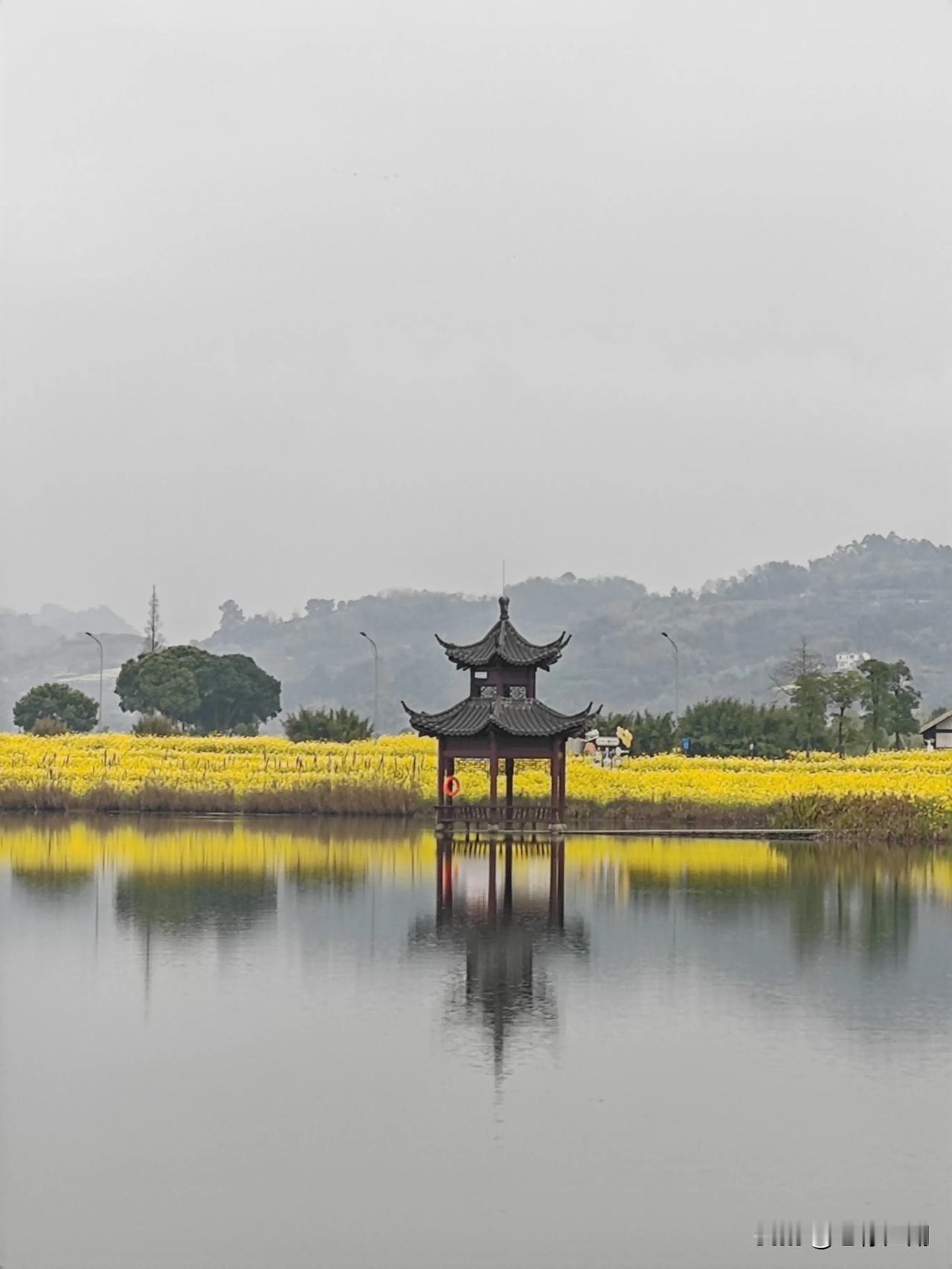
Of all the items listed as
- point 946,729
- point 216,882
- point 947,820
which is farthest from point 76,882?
point 946,729

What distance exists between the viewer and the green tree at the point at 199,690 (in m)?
93.9

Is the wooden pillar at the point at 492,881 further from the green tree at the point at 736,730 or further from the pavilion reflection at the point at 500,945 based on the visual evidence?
the green tree at the point at 736,730

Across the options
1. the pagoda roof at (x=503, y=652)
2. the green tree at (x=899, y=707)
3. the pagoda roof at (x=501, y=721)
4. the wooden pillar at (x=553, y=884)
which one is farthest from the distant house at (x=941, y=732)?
the wooden pillar at (x=553, y=884)

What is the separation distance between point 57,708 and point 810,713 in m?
38.4

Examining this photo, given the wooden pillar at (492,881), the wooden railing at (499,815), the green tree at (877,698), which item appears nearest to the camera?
the wooden pillar at (492,881)

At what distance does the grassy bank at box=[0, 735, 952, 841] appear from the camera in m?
42.5

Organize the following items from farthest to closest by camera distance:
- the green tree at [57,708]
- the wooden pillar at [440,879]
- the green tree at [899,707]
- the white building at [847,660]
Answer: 1. the white building at [847,660]
2. the green tree at [57,708]
3. the green tree at [899,707]
4. the wooden pillar at [440,879]

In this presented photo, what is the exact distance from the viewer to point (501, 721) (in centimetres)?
3984

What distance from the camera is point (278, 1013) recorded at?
52.4ft

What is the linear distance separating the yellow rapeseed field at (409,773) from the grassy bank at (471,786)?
66 mm

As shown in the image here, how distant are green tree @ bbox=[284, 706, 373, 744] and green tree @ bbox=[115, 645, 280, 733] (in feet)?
83.8

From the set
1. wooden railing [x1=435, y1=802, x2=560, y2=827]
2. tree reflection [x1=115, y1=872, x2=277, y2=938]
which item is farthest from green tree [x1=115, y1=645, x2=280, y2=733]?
tree reflection [x1=115, y1=872, x2=277, y2=938]

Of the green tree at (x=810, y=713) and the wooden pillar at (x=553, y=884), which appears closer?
the wooden pillar at (x=553, y=884)

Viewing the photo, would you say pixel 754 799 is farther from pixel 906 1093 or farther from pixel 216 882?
pixel 906 1093
